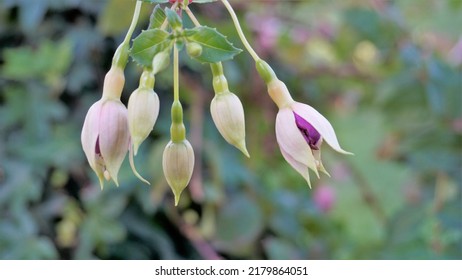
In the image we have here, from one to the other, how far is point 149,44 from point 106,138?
86 millimetres

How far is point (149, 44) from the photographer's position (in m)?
0.53

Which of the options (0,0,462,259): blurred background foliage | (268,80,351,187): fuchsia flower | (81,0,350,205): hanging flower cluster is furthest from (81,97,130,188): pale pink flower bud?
(0,0,462,259): blurred background foliage

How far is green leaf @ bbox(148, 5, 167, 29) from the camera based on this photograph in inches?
21.4

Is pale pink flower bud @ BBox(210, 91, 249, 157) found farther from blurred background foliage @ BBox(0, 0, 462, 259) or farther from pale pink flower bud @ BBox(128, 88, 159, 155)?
blurred background foliage @ BBox(0, 0, 462, 259)

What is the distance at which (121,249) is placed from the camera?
1.18m

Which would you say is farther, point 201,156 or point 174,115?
point 201,156

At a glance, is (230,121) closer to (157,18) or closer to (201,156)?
(157,18)

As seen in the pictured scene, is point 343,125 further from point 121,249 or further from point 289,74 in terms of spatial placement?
point 121,249

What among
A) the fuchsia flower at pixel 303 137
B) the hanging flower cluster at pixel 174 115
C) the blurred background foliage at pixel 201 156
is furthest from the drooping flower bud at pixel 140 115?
the blurred background foliage at pixel 201 156

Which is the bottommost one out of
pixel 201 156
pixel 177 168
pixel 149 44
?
pixel 201 156

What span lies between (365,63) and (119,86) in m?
1.05

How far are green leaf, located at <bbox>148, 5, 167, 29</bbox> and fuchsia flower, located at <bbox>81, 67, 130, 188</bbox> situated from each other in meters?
0.08

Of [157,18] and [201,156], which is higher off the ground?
[157,18]

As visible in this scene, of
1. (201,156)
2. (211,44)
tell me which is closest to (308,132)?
(211,44)
